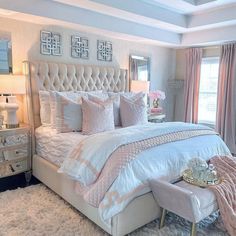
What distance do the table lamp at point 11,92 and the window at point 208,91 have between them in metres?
3.73

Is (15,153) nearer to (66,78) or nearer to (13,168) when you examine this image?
(13,168)

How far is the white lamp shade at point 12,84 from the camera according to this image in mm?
3080

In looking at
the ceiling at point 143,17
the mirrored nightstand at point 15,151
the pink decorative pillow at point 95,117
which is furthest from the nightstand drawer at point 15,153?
the ceiling at point 143,17

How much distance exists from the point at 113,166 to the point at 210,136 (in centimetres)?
152

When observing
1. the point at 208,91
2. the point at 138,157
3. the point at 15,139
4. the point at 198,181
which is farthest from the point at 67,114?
the point at 208,91

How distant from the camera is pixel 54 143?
9.73 ft

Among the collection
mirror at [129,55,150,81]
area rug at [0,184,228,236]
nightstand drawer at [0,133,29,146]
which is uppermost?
mirror at [129,55,150,81]

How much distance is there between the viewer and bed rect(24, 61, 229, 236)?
216 cm

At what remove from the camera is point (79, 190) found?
2.37m

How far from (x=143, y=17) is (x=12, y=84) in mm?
2108

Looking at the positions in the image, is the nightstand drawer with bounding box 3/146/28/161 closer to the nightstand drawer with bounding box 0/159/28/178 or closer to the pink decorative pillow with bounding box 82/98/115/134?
the nightstand drawer with bounding box 0/159/28/178

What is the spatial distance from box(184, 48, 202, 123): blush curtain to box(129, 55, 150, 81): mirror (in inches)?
35.9

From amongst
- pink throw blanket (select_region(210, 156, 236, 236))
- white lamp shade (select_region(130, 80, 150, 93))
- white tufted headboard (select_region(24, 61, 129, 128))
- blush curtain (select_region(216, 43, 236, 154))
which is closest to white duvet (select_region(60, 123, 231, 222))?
pink throw blanket (select_region(210, 156, 236, 236))

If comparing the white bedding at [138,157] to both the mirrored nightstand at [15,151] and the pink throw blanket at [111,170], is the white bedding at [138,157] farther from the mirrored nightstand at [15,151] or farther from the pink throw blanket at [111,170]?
the mirrored nightstand at [15,151]
